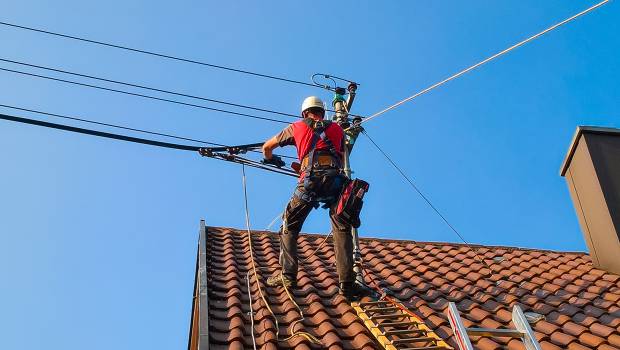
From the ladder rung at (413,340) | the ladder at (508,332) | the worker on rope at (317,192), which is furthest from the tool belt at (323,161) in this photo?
the ladder at (508,332)

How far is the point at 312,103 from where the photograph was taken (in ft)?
20.7

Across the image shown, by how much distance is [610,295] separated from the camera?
23.0ft

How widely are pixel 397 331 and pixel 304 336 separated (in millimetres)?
704

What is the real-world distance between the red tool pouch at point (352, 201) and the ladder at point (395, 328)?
0.75 metres

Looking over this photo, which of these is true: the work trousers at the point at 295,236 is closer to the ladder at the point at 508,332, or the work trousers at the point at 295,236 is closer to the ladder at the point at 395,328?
the ladder at the point at 395,328

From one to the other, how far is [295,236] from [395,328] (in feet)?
4.20

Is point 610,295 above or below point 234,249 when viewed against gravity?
below

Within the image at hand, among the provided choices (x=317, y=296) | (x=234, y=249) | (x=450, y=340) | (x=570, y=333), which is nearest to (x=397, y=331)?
(x=450, y=340)

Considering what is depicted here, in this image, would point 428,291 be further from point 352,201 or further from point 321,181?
point 321,181

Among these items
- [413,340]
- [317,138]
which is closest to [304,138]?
[317,138]

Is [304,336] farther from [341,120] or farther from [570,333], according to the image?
[341,120]

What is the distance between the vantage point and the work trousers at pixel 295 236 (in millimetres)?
5836

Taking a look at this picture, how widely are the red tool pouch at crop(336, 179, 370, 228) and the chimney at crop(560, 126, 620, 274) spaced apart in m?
3.82

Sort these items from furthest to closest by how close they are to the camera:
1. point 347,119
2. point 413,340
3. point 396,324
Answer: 1. point 347,119
2. point 396,324
3. point 413,340
